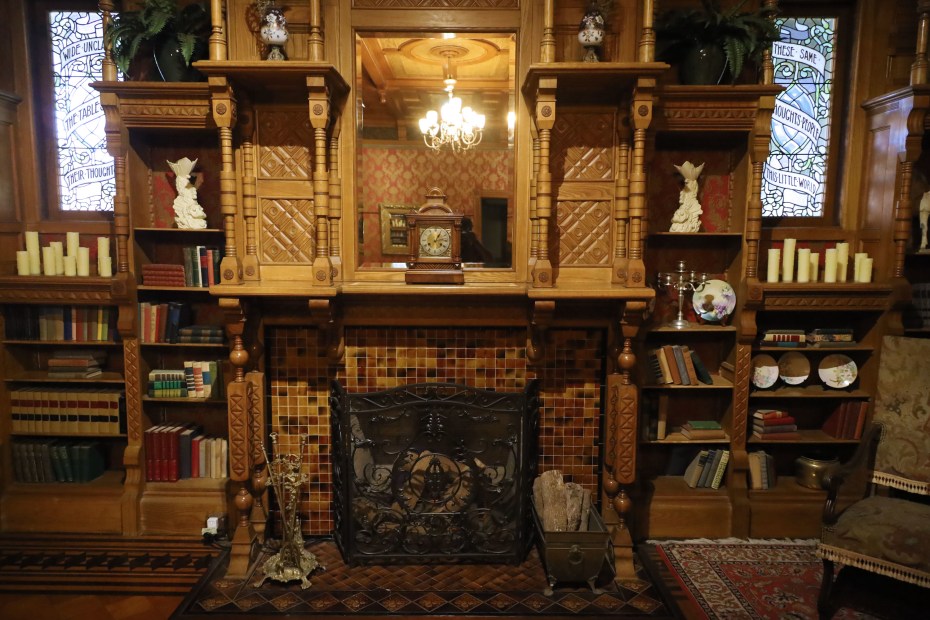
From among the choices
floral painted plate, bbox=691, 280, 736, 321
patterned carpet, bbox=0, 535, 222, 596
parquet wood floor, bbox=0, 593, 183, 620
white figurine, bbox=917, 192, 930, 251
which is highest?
white figurine, bbox=917, 192, 930, 251

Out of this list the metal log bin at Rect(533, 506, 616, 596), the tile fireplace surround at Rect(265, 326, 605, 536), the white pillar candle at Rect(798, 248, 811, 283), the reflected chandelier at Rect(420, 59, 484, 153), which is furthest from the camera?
the white pillar candle at Rect(798, 248, 811, 283)

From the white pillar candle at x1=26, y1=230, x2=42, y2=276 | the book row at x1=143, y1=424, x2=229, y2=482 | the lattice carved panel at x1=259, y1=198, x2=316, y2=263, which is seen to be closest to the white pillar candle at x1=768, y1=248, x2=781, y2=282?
the lattice carved panel at x1=259, y1=198, x2=316, y2=263

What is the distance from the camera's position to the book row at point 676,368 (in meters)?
3.34

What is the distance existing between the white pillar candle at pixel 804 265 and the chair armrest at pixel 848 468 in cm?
85

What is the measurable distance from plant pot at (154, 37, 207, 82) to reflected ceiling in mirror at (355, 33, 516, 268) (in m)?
0.91

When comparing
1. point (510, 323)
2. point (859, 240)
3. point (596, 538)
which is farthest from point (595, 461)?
point (859, 240)

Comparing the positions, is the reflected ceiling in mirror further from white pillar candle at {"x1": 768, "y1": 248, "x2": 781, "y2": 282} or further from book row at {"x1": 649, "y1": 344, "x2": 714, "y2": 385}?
white pillar candle at {"x1": 768, "y1": 248, "x2": 781, "y2": 282}

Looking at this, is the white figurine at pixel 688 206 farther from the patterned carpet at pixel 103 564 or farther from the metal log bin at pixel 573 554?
the patterned carpet at pixel 103 564

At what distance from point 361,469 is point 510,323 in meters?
1.10

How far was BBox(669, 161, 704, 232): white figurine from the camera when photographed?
3.31 metres

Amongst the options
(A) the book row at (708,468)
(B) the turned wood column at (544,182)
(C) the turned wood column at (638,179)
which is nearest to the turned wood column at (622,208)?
(C) the turned wood column at (638,179)

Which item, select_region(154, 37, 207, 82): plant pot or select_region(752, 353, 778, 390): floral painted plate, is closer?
select_region(154, 37, 207, 82): plant pot

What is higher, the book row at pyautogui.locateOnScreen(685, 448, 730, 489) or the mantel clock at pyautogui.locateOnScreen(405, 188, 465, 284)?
the mantel clock at pyautogui.locateOnScreen(405, 188, 465, 284)

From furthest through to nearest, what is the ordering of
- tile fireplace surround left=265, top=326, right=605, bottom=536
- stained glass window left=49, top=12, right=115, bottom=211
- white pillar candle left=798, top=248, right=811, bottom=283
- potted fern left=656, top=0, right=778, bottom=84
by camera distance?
stained glass window left=49, top=12, right=115, bottom=211, white pillar candle left=798, top=248, right=811, bottom=283, tile fireplace surround left=265, top=326, right=605, bottom=536, potted fern left=656, top=0, right=778, bottom=84
